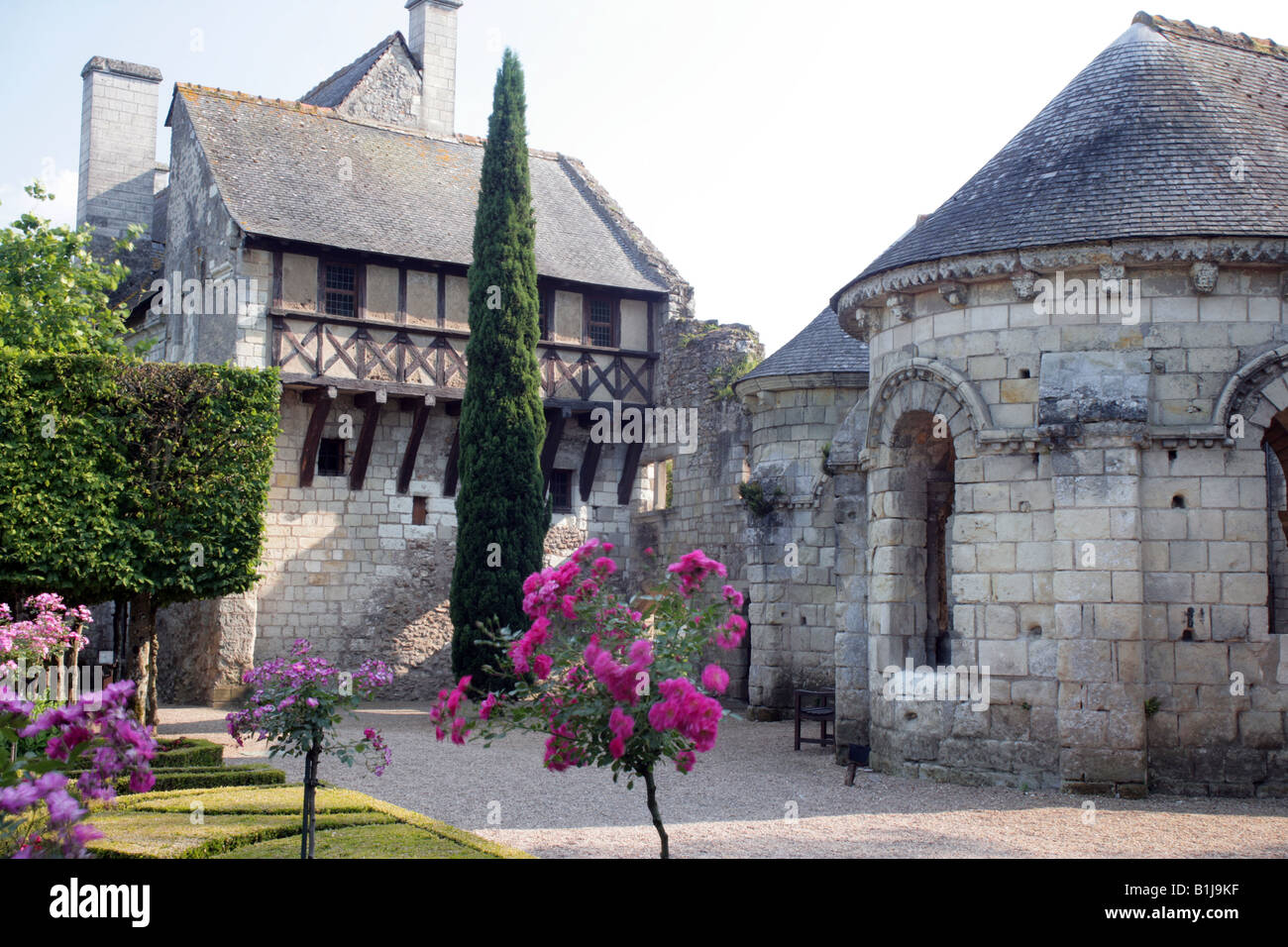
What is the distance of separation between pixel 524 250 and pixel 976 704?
10455mm

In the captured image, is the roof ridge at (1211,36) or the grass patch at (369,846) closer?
the grass patch at (369,846)

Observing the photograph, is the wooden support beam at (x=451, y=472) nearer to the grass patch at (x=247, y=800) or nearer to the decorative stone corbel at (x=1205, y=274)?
the grass patch at (x=247, y=800)

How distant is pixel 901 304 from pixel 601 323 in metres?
10.8

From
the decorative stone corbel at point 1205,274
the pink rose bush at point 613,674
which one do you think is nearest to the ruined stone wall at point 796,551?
the decorative stone corbel at point 1205,274

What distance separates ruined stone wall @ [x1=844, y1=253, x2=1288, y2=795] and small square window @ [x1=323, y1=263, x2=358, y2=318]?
11697 millimetres

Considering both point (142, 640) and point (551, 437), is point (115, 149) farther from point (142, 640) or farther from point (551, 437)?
point (142, 640)

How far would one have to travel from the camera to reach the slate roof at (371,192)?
19.8m

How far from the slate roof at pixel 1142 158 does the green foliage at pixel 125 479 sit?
7799mm
